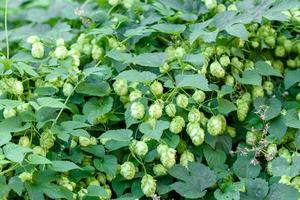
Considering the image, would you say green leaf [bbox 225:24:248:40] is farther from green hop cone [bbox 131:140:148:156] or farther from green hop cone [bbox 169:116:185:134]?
green hop cone [bbox 131:140:148:156]

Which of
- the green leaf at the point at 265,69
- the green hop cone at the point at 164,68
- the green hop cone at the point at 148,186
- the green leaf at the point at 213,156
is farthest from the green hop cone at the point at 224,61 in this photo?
the green hop cone at the point at 148,186

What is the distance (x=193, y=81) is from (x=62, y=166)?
1.72ft

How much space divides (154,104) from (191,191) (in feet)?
1.08

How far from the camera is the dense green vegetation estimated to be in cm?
207

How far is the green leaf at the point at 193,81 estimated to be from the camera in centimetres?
207

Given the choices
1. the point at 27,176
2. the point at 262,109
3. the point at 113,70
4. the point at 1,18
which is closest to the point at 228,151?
the point at 262,109

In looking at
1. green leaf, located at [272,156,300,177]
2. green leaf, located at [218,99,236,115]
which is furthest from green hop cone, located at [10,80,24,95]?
green leaf, located at [272,156,300,177]

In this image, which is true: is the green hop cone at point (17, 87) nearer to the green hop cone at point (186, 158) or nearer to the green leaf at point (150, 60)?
the green leaf at point (150, 60)

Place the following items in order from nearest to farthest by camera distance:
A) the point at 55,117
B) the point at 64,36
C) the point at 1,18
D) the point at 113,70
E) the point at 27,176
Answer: the point at 27,176 → the point at 55,117 → the point at 113,70 → the point at 64,36 → the point at 1,18

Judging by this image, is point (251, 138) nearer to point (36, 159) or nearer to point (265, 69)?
point (265, 69)

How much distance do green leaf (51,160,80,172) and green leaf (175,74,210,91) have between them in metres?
0.46

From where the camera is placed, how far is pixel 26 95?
2393 millimetres

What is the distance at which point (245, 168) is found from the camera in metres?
2.16

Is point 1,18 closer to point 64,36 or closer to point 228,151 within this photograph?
point 64,36
